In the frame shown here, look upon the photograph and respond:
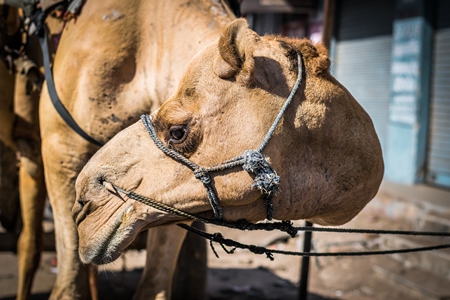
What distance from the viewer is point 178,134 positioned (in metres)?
2.44

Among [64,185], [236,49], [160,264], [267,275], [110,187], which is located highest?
[236,49]

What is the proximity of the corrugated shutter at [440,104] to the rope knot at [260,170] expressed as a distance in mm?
6777

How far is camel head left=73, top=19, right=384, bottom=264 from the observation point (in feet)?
7.89

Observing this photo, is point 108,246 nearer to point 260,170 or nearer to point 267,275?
point 260,170

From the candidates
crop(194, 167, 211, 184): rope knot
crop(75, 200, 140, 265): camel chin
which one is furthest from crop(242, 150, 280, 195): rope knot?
crop(75, 200, 140, 265): camel chin

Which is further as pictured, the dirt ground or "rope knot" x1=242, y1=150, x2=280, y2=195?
the dirt ground

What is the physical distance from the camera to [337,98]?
2.60 m

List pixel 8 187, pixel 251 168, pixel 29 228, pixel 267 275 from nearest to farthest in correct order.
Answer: pixel 251 168, pixel 29 228, pixel 8 187, pixel 267 275

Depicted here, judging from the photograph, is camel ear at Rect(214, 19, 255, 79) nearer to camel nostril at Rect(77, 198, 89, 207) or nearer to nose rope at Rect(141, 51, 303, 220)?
nose rope at Rect(141, 51, 303, 220)

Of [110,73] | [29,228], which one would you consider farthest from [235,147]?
[29,228]

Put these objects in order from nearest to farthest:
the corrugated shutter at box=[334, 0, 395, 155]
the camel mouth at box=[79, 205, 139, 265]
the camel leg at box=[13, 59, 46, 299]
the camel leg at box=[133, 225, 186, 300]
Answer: the camel mouth at box=[79, 205, 139, 265] < the camel leg at box=[133, 225, 186, 300] < the camel leg at box=[13, 59, 46, 299] < the corrugated shutter at box=[334, 0, 395, 155]

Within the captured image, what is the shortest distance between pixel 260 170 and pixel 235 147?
0.15m

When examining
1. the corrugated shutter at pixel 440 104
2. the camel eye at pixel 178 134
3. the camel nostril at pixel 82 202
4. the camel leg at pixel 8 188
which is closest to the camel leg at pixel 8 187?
the camel leg at pixel 8 188

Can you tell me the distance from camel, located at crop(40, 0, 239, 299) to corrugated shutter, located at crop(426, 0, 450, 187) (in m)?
6.11
